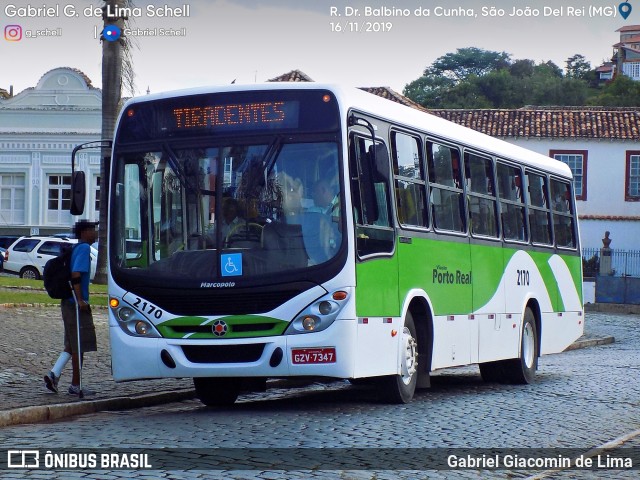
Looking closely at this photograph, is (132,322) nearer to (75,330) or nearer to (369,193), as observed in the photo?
(75,330)

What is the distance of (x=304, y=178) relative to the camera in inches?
473

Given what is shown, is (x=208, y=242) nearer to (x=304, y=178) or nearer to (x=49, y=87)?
(x=304, y=178)

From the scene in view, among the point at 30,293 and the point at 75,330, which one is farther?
the point at 30,293

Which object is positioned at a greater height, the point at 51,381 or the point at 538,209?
the point at 538,209

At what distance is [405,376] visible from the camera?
43.6 ft

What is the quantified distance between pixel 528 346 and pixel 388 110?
18.2 feet

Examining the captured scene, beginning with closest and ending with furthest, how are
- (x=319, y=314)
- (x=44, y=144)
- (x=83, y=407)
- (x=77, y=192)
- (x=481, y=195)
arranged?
(x=319, y=314)
(x=77, y=192)
(x=83, y=407)
(x=481, y=195)
(x=44, y=144)

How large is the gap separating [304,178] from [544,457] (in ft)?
12.1

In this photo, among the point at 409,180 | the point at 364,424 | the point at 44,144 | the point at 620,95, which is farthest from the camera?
the point at 620,95

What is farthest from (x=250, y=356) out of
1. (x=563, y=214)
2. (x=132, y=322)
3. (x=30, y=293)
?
(x=30, y=293)

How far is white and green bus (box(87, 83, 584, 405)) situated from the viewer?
38.8 ft

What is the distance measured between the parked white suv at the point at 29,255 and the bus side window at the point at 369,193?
32785 millimetres

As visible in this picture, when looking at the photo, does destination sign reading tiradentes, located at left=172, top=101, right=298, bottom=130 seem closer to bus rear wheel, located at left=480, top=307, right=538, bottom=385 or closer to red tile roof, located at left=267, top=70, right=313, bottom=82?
bus rear wheel, located at left=480, top=307, right=538, bottom=385

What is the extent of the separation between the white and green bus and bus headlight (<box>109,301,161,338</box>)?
13 millimetres
